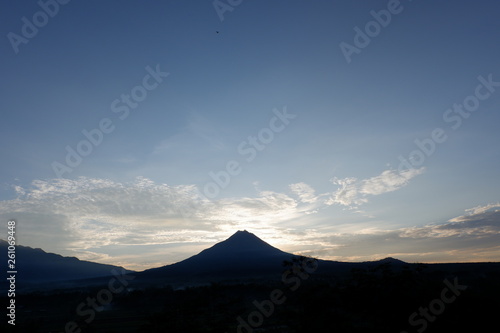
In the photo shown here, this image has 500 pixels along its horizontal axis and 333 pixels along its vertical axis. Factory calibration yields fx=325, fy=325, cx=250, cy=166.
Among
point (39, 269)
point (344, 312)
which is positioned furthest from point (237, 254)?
point (344, 312)

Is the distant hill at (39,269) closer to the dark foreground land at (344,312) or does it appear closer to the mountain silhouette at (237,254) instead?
the mountain silhouette at (237,254)

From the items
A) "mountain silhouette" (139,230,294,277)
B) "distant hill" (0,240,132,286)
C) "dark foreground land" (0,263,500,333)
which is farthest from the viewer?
"distant hill" (0,240,132,286)

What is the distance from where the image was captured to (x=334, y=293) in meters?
22.7

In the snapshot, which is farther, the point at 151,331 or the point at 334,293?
the point at 334,293

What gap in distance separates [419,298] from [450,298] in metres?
1.24

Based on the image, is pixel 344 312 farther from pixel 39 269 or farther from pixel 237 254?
pixel 39 269

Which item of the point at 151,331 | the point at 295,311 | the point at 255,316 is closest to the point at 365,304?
the point at 295,311

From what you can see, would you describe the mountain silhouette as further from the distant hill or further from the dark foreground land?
the dark foreground land

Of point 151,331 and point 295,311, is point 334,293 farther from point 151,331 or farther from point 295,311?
point 151,331

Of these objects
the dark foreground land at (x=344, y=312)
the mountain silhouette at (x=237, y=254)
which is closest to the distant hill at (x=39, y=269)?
the mountain silhouette at (x=237, y=254)

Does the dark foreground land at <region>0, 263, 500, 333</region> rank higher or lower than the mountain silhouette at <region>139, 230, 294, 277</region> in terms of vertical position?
lower

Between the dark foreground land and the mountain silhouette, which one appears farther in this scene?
the mountain silhouette

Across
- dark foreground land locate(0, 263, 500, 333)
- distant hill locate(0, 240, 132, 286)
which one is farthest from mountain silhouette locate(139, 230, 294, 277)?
dark foreground land locate(0, 263, 500, 333)

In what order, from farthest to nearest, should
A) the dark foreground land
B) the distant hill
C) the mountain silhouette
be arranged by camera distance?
the distant hill, the mountain silhouette, the dark foreground land
